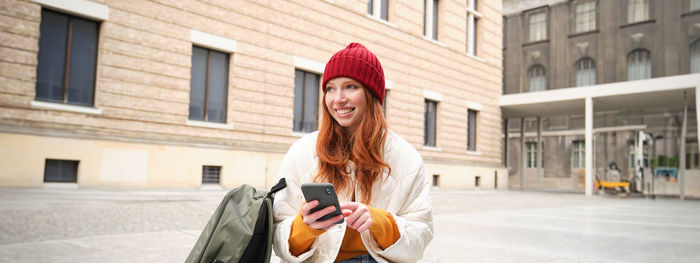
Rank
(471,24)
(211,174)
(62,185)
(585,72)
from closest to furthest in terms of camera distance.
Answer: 1. (62,185)
2. (211,174)
3. (471,24)
4. (585,72)

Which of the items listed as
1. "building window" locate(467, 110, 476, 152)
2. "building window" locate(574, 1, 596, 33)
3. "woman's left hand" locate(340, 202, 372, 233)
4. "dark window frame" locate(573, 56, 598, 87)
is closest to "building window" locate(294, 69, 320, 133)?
"building window" locate(467, 110, 476, 152)

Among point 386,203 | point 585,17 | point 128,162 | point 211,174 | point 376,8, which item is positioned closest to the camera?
point 386,203

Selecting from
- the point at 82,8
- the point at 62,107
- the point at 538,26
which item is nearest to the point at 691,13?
the point at 538,26

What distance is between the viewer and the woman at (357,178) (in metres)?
1.89

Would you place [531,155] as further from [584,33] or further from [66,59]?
[66,59]

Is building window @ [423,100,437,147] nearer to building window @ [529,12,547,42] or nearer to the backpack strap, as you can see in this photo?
the backpack strap

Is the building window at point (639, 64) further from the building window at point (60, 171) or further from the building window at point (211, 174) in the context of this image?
the building window at point (60, 171)

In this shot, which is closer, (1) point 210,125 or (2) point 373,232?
(2) point 373,232

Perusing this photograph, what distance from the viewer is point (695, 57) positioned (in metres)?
27.5

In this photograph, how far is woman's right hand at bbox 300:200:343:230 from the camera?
1.64m

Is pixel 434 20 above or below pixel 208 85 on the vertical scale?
above

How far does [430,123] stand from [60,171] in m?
13.3

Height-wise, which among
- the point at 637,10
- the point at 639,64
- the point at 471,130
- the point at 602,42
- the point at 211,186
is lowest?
the point at 211,186

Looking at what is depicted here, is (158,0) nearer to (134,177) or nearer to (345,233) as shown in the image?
(134,177)
